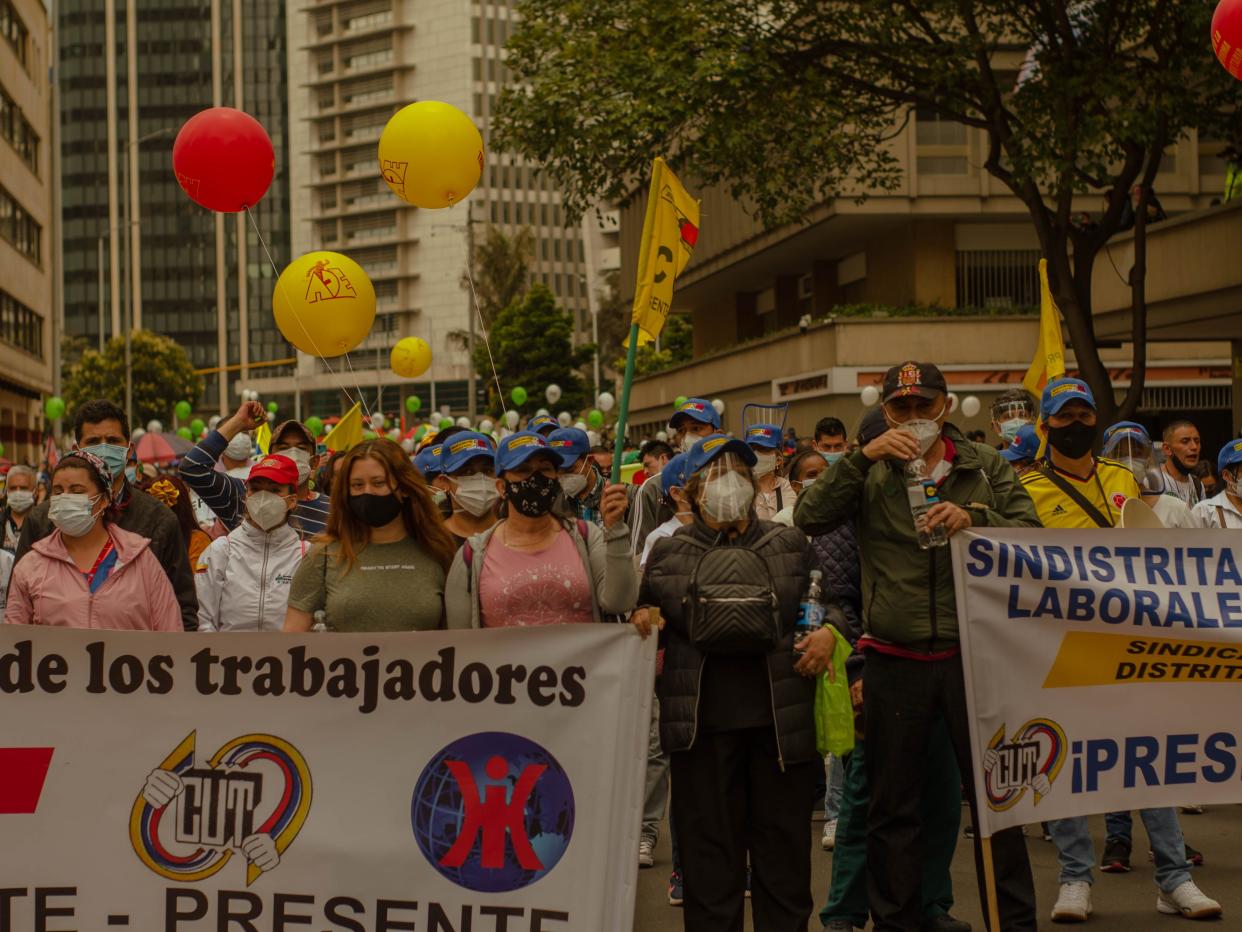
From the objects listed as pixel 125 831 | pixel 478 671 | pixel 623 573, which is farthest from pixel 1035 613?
pixel 125 831

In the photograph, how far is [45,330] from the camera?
57000mm

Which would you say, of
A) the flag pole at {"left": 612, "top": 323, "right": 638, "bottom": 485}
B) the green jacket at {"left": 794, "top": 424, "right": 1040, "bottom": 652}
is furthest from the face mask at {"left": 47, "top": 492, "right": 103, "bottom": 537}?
the green jacket at {"left": 794, "top": 424, "right": 1040, "bottom": 652}

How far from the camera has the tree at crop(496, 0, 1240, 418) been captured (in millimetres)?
18891

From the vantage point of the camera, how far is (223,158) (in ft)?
36.0

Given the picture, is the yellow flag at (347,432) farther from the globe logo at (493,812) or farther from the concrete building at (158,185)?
the concrete building at (158,185)

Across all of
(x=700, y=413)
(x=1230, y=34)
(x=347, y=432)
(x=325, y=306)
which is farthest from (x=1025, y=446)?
(x=325, y=306)

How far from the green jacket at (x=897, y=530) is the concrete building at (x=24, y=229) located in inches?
1673

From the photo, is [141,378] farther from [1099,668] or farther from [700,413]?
[1099,668]

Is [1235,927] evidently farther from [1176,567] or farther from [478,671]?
[478,671]

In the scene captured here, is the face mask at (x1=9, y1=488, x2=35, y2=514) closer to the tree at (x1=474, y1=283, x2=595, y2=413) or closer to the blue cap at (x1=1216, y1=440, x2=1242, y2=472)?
the blue cap at (x1=1216, y1=440, x2=1242, y2=472)

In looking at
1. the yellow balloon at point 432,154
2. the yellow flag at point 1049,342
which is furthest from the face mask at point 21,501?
the yellow flag at point 1049,342

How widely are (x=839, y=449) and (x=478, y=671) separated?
607 centimetres

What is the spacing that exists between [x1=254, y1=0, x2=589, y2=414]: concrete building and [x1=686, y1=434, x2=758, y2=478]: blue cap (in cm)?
10935

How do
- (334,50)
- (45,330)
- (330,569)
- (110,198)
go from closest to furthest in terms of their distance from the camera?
1. (330,569)
2. (45,330)
3. (334,50)
4. (110,198)
